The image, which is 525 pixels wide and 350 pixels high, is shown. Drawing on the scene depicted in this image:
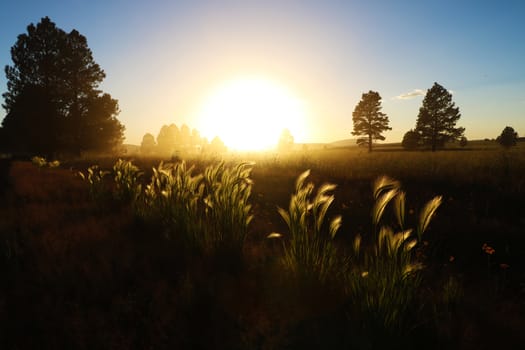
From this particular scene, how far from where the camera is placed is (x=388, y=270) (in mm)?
1543

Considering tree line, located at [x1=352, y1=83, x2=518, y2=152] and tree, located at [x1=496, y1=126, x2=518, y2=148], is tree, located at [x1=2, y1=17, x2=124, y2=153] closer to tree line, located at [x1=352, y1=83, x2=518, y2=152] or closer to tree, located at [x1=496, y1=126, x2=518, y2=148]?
tree line, located at [x1=352, y1=83, x2=518, y2=152]

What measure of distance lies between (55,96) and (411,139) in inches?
1558

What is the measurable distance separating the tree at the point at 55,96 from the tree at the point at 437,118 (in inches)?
1364

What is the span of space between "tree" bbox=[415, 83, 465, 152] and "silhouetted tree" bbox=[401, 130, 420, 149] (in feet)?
3.44

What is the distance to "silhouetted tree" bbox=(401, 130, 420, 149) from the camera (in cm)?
3328

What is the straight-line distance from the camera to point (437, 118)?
31.1 metres

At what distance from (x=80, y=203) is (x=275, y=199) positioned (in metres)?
3.87

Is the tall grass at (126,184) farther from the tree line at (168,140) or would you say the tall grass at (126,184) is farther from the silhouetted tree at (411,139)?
the tree line at (168,140)

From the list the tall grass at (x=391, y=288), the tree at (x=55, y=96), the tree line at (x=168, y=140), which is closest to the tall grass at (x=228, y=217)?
the tall grass at (x=391, y=288)

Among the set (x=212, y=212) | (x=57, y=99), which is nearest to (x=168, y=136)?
(x=57, y=99)

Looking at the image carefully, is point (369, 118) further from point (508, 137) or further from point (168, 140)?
point (168, 140)

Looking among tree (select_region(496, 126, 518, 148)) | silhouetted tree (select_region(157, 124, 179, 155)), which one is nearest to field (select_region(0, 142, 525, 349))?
tree (select_region(496, 126, 518, 148))

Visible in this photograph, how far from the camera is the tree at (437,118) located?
30.5 meters

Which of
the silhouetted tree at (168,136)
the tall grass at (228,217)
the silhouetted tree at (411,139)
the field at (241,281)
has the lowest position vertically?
the field at (241,281)
